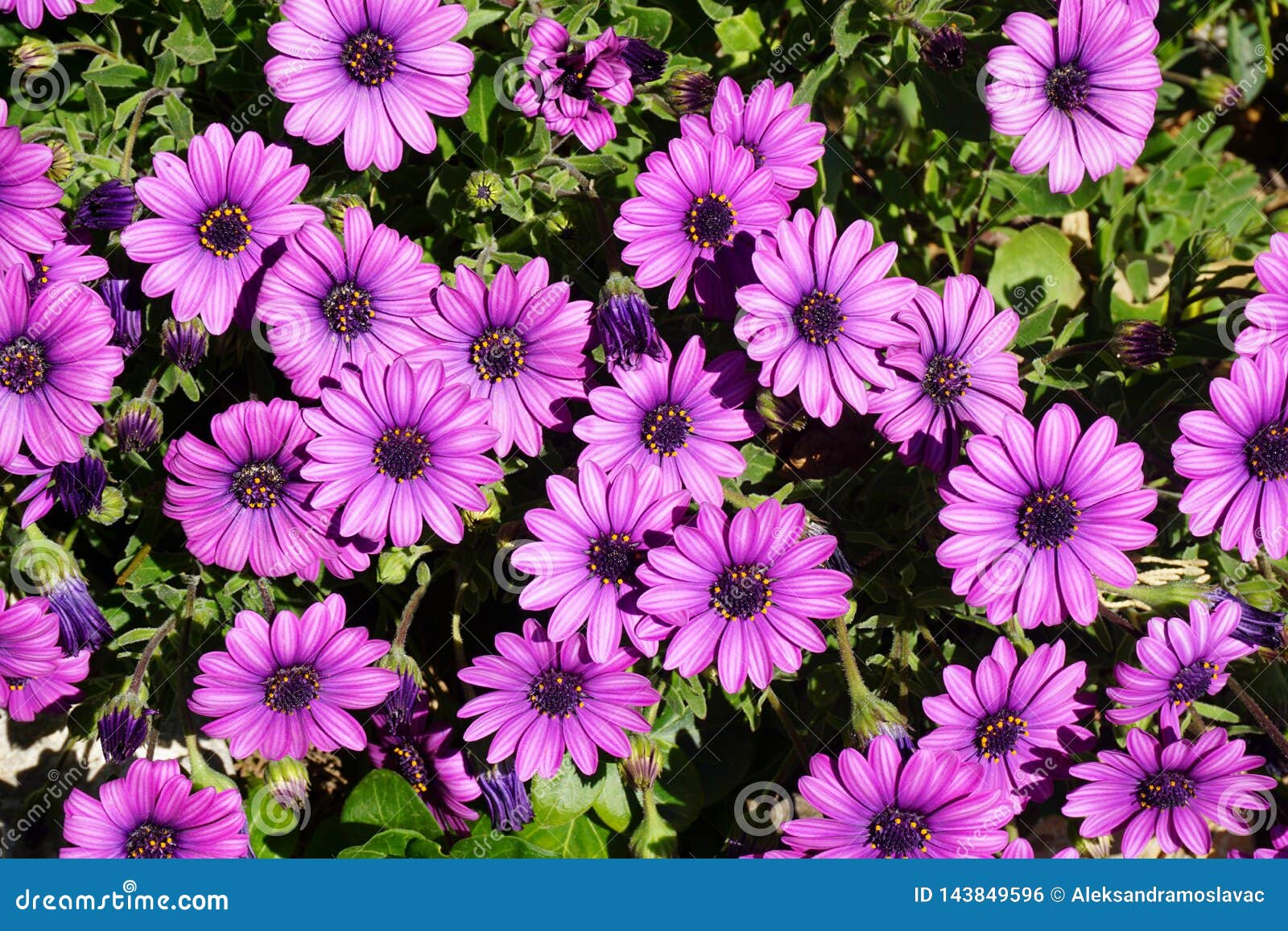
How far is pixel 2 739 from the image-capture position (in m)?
4.22

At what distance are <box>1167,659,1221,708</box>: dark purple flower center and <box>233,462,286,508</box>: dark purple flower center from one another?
112 inches

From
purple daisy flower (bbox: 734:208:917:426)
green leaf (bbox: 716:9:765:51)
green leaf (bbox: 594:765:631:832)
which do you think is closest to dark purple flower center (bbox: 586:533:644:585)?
purple daisy flower (bbox: 734:208:917:426)

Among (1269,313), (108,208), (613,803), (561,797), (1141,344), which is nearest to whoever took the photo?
(108,208)

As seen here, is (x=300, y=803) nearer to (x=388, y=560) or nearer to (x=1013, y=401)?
(x=388, y=560)

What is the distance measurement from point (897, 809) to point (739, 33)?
2842mm

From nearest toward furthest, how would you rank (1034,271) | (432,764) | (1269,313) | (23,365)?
(23,365)
(1269,313)
(432,764)
(1034,271)

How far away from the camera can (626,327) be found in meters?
3.33

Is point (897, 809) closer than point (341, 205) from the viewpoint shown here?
Yes

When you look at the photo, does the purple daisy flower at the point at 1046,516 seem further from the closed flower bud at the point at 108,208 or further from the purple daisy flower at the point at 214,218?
the closed flower bud at the point at 108,208

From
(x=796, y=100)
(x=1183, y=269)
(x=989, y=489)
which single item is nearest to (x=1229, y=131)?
(x=1183, y=269)

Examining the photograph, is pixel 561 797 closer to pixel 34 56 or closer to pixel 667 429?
pixel 667 429

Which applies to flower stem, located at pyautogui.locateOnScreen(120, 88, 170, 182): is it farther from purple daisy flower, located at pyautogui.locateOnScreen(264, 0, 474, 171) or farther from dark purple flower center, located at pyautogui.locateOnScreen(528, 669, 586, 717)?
dark purple flower center, located at pyautogui.locateOnScreen(528, 669, 586, 717)

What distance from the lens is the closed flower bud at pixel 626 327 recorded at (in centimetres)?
333

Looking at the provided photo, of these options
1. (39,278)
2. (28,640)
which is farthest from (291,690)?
(39,278)
